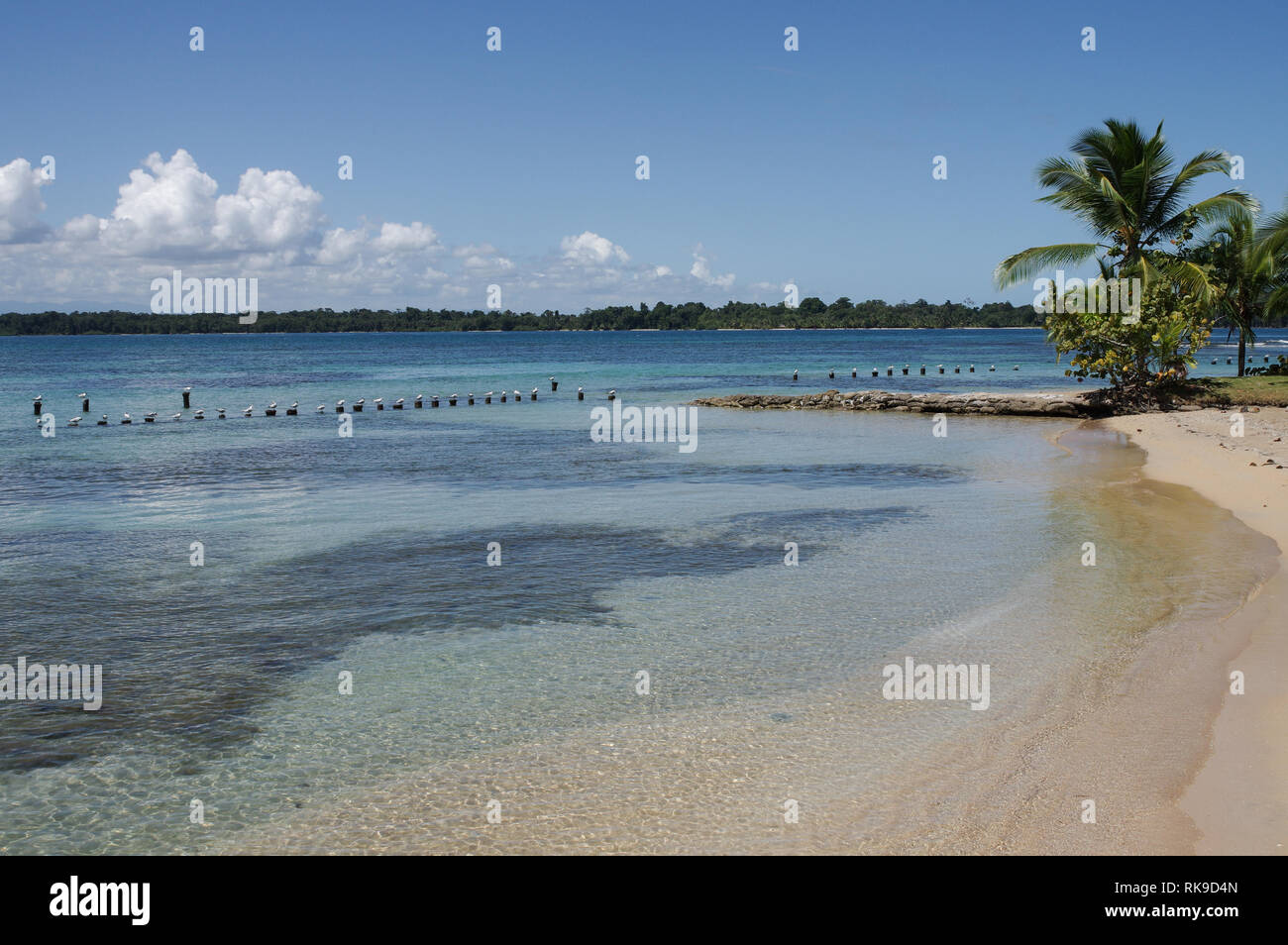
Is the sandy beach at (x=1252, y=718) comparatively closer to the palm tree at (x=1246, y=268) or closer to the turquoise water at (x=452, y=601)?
the turquoise water at (x=452, y=601)

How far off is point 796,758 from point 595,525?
32.0 ft

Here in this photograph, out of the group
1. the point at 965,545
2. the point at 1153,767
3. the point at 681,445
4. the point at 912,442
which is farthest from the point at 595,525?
the point at 912,442

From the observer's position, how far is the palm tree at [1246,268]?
1366 inches

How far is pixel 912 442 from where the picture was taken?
29344mm

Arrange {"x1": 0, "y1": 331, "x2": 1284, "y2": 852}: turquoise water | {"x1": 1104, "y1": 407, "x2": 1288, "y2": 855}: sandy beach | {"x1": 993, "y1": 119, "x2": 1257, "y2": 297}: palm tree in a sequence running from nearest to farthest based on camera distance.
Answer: {"x1": 1104, "y1": 407, "x2": 1288, "y2": 855}: sandy beach
{"x1": 0, "y1": 331, "x2": 1284, "y2": 852}: turquoise water
{"x1": 993, "y1": 119, "x2": 1257, "y2": 297}: palm tree

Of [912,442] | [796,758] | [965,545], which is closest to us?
[796,758]

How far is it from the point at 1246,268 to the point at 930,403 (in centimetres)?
1269

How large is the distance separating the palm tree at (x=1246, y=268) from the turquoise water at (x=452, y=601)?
14.6m

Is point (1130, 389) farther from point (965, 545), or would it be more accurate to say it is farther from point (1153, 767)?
point (1153, 767)

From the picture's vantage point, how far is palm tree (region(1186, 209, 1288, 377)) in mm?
34688

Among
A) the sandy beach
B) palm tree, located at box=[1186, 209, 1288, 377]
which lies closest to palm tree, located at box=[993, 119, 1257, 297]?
palm tree, located at box=[1186, 209, 1288, 377]

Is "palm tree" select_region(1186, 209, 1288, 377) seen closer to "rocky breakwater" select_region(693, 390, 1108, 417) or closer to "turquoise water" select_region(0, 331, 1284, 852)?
"rocky breakwater" select_region(693, 390, 1108, 417)

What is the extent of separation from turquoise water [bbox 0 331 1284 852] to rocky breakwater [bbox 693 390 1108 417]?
8.81 metres

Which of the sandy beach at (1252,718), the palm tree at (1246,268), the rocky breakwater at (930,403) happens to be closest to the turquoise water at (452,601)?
the sandy beach at (1252,718)
